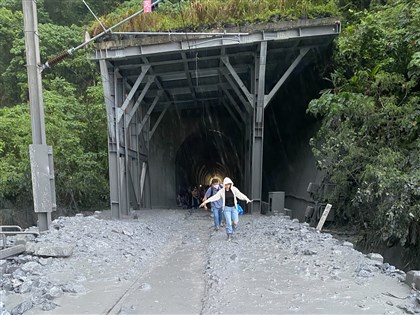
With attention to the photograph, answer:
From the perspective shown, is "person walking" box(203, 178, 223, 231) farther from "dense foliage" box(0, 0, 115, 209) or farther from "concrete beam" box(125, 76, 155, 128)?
"dense foliage" box(0, 0, 115, 209)

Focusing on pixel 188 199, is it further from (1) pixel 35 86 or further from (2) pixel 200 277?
(2) pixel 200 277

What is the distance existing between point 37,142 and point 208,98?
13804mm

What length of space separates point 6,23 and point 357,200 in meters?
27.4

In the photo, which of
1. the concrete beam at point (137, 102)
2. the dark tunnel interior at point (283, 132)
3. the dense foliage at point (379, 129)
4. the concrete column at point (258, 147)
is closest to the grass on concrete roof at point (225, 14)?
the concrete column at point (258, 147)

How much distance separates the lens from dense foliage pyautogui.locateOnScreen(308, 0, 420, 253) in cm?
770

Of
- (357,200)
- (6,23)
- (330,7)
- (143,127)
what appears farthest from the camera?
(6,23)

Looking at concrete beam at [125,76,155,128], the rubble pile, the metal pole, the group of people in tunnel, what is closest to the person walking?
the rubble pile

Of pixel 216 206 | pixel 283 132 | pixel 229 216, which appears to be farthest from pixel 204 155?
pixel 229 216

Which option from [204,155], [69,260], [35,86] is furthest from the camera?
[204,155]

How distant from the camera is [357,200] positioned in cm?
898

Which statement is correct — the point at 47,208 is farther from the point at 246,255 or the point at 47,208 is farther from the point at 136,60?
the point at 136,60

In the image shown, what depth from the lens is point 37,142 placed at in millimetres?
7824

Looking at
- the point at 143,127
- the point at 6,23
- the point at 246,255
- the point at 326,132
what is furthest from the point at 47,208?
the point at 6,23

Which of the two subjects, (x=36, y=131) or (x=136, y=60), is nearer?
(x=36, y=131)
